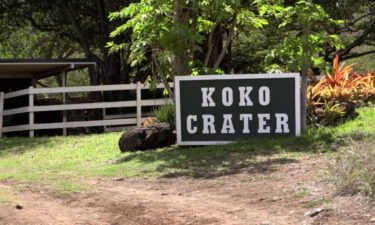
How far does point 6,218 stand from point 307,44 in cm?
787

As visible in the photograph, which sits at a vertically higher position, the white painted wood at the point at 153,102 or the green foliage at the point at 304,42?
the green foliage at the point at 304,42

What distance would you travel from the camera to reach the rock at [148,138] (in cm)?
1305

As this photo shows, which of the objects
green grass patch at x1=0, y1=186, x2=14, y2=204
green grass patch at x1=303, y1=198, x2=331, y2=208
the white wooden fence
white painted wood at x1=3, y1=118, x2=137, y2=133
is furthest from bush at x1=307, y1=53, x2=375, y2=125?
green grass patch at x1=0, y1=186, x2=14, y2=204

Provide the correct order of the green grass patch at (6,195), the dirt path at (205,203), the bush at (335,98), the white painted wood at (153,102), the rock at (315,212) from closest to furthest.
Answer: the rock at (315,212) → the dirt path at (205,203) → the green grass patch at (6,195) → the bush at (335,98) → the white painted wood at (153,102)

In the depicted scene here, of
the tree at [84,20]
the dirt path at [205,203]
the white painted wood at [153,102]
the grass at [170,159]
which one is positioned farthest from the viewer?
the tree at [84,20]

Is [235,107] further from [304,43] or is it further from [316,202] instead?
[316,202]

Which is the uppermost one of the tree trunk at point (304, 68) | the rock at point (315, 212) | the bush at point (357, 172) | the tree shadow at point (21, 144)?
the tree trunk at point (304, 68)

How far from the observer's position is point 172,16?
44.0 feet

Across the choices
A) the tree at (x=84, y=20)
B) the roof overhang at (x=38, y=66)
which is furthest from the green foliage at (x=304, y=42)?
the tree at (x=84, y=20)

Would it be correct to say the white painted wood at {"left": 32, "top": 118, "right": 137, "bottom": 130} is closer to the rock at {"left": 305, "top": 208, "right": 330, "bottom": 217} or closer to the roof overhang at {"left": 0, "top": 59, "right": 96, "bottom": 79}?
the roof overhang at {"left": 0, "top": 59, "right": 96, "bottom": 79}

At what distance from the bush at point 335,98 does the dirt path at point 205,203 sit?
16.2 feet

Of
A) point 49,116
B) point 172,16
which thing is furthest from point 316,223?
point 49,116

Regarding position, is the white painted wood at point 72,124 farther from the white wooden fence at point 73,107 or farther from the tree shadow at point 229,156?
the tree shadow at point 229,156

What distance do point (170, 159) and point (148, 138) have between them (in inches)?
73.8
